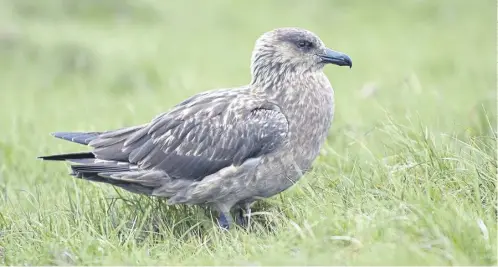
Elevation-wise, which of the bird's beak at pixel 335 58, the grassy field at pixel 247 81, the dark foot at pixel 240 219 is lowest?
the dark foot at pixel 240 219

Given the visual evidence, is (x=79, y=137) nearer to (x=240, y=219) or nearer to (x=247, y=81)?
(x=240, y=219)

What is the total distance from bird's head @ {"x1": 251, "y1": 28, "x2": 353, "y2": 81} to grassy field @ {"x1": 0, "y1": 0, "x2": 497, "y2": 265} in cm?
56

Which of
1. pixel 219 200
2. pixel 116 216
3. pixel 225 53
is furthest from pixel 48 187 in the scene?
pixel 225 53

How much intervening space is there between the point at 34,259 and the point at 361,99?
5.91 metres

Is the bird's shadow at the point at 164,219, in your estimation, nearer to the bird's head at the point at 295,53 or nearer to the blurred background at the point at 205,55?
the bird's head at the point at 295,53

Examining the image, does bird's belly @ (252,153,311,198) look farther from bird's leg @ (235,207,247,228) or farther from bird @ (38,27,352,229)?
bird's leg @ (235,207,247,228)

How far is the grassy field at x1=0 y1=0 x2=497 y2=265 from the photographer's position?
4.26 metres

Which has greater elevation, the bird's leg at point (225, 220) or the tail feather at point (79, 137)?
the tail feather at point (79, 137)

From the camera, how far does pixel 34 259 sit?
4578 millimetres

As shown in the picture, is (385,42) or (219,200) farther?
(385,42)

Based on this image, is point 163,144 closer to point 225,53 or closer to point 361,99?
point 361,99

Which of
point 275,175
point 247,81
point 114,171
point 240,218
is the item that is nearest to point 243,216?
point 240,218

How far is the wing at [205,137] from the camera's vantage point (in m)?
5.28

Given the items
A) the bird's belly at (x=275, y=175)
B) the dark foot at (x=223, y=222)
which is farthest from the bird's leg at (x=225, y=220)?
the bird's belly at (x=275, y=175)
